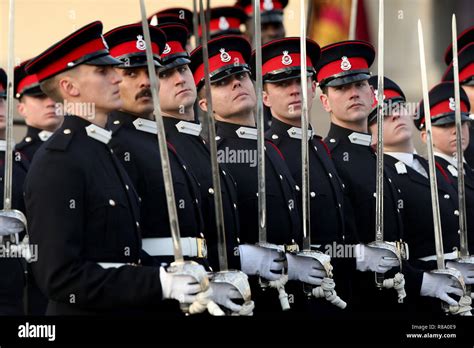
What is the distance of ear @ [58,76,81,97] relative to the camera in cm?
684

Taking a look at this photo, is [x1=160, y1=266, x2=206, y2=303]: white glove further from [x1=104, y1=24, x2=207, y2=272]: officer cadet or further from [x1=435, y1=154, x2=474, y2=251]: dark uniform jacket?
[x1=435, y1=154, x2=474, y2=251]: dark uniform jacket

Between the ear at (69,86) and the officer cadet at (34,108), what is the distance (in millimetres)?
1950

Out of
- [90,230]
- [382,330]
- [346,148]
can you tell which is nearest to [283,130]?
→ [346,148]

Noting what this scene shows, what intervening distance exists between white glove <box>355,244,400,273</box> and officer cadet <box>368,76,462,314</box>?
13.8 inches

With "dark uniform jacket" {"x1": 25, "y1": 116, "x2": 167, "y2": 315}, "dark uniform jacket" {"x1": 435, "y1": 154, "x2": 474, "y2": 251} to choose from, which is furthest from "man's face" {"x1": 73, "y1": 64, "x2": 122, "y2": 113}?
"dark uniform jacket" {"x1": 435, "y1": 154, "x2": 474, "y2": 251}

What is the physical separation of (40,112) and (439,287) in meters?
2.56

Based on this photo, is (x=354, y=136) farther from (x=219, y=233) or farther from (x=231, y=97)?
(x=219, y=233)

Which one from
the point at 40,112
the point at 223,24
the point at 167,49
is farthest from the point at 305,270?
the point at 223,24

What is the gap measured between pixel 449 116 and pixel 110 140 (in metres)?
3.04

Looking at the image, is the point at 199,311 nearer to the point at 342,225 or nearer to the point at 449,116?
the point at 342,225

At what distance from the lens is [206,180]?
7.78 m

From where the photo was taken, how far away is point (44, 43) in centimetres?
869

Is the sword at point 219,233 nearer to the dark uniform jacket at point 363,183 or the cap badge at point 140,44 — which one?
the cap badge at point 140,44

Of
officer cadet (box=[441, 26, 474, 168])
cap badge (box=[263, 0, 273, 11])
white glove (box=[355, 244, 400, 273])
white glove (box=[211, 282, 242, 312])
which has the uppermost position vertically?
cap badge (box=[263, 0, 273, 11])
